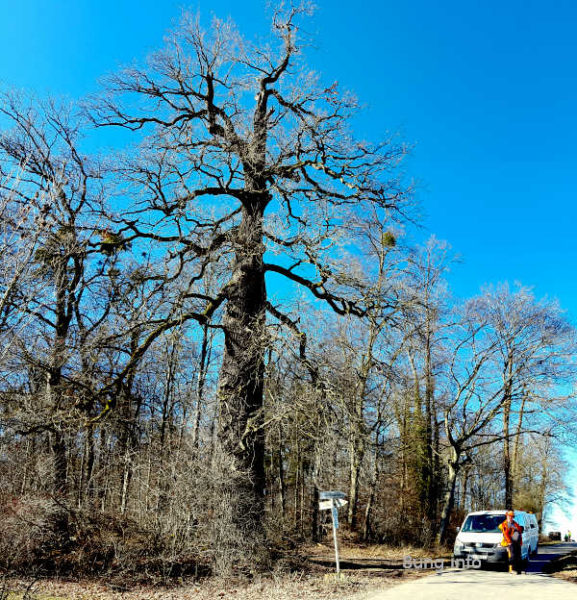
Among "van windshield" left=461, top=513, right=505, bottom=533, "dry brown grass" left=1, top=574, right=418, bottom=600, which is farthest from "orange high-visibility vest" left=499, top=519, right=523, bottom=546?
"dry brown grass" left=1, top=574, right=418, bottom=600

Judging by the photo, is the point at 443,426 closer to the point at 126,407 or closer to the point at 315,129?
the point at 126,407

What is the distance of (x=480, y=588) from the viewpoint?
34.8 feet

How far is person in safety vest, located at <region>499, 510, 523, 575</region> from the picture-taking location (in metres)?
13.7

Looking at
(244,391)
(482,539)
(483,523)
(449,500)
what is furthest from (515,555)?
(449,500)

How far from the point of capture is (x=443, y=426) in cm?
2525

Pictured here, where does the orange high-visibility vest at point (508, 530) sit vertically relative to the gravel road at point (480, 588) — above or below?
above

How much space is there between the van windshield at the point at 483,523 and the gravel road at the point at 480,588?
7.78 ft

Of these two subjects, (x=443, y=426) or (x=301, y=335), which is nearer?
(x=301, y=335)

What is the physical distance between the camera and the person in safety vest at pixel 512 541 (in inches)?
538

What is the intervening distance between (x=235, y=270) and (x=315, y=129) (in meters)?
4.29

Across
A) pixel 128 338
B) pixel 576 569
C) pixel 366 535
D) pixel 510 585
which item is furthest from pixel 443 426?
pixel 128 338

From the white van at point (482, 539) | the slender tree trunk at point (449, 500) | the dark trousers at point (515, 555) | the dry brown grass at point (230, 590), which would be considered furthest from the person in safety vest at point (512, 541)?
the slender tree trunk at point (449, 500)

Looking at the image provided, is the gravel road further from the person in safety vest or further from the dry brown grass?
the dry brown grass

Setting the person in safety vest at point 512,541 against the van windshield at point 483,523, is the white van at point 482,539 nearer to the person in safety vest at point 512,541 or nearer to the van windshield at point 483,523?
the van windshield at point 483,523
